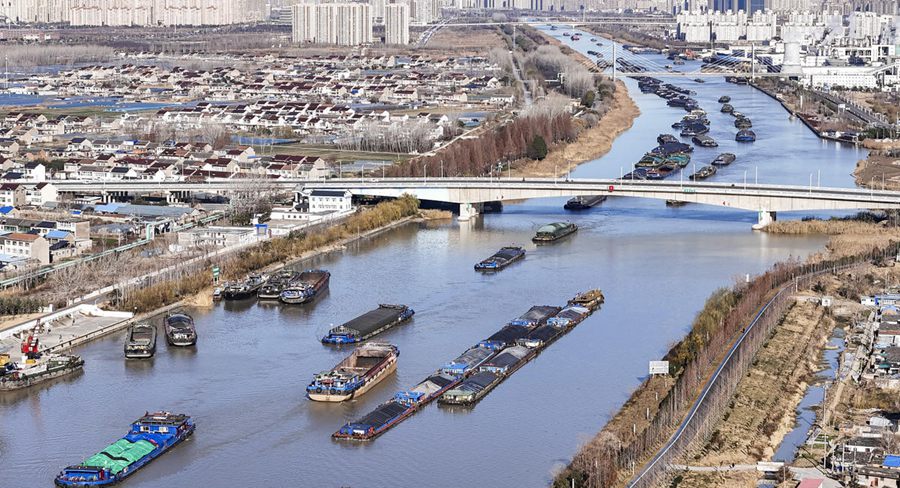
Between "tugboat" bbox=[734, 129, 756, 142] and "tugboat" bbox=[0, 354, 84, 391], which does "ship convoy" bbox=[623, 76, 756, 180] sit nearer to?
"tugboat" bbox=[734, 129, 756, 142]

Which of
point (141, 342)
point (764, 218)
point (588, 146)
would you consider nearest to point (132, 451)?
point (141, 342)

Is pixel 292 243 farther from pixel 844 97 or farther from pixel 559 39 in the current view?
pixel 559 39

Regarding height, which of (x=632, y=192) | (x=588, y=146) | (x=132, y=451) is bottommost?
(x=132, y=451)

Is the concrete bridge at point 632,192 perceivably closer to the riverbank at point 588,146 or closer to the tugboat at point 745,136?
the riverbank at point 588,146

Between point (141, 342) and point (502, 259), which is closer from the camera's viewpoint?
point (141, 342)

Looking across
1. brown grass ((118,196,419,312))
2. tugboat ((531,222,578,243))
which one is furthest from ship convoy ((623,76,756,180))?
brown grass ((118,196,419,312))

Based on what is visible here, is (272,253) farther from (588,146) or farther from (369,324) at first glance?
(588,146)

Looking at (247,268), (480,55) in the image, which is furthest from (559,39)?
(247,268)

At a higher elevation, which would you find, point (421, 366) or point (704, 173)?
point (704, 173)
